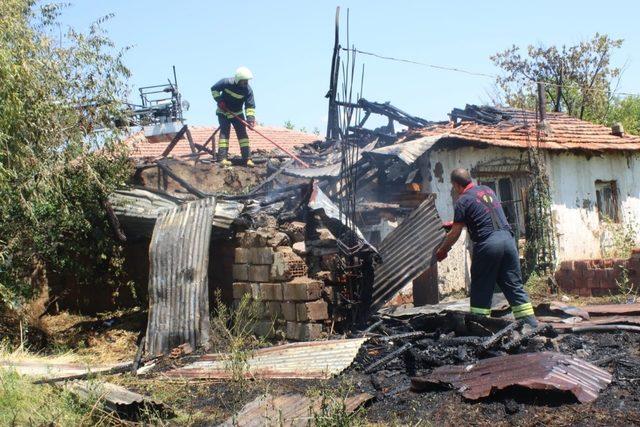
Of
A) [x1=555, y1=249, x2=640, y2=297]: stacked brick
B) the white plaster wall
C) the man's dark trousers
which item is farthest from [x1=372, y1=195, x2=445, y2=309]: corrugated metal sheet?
the white plaster wall

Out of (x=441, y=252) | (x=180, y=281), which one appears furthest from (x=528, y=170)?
(x=180, y=281)

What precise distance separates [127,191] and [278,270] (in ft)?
9.46

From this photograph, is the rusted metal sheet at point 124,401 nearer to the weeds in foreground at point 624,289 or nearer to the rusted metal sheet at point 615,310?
the rusted metal sheet at point 615,310

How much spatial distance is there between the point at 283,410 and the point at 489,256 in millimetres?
2849

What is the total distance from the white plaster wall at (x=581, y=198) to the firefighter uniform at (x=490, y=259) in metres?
6.69

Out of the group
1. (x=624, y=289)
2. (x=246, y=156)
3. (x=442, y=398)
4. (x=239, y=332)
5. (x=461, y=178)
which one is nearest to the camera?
(x=442, y=398)

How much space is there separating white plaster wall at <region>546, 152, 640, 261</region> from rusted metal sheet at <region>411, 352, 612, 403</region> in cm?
826

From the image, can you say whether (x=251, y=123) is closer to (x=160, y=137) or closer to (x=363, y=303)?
(x=160, y=137)

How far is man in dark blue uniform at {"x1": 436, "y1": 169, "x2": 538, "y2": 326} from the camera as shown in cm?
695

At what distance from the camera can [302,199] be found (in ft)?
27.7

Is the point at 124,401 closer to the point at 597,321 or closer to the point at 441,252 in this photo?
the point at 441,252

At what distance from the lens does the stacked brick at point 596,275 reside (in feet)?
34.5

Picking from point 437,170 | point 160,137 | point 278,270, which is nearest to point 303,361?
point 278,270

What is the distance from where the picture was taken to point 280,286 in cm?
795
